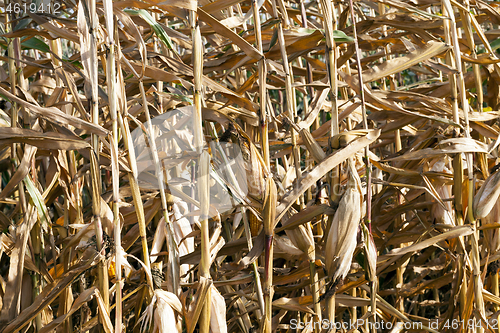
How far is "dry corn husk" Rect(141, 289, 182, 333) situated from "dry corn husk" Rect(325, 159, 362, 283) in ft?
0.73

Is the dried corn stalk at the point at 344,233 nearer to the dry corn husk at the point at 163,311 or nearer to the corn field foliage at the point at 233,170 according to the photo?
the corn field foliage at the point at 233,170

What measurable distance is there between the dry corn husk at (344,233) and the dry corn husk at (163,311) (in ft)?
0.73

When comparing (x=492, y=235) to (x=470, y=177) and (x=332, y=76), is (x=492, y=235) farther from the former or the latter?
(x=332, y=76)

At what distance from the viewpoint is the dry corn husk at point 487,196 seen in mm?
665

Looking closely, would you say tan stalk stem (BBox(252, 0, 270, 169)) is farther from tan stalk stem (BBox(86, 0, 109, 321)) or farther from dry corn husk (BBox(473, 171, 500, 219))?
dry corn husk (BBox(473, 171, 500, 219))

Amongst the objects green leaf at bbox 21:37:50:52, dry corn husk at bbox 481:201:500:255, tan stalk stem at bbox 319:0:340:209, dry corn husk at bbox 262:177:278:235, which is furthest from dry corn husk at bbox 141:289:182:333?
dry corn husk at bbox 481:201:500:255

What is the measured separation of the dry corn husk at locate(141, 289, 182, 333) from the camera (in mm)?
531

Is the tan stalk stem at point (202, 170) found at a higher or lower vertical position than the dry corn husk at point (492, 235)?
higher

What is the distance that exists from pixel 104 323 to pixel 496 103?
958mm

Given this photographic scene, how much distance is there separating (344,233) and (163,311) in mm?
264

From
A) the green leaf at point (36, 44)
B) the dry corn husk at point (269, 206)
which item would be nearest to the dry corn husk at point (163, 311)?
the dry corn husk at point (269, 206)

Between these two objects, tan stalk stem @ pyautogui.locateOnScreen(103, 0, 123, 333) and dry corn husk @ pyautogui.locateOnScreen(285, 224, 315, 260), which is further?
dry corn husk @ pyautogui.locateOnScreen(285, 224, 315, 260)

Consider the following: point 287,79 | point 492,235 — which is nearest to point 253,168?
point 287,79

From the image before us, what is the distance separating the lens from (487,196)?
2.20ft
